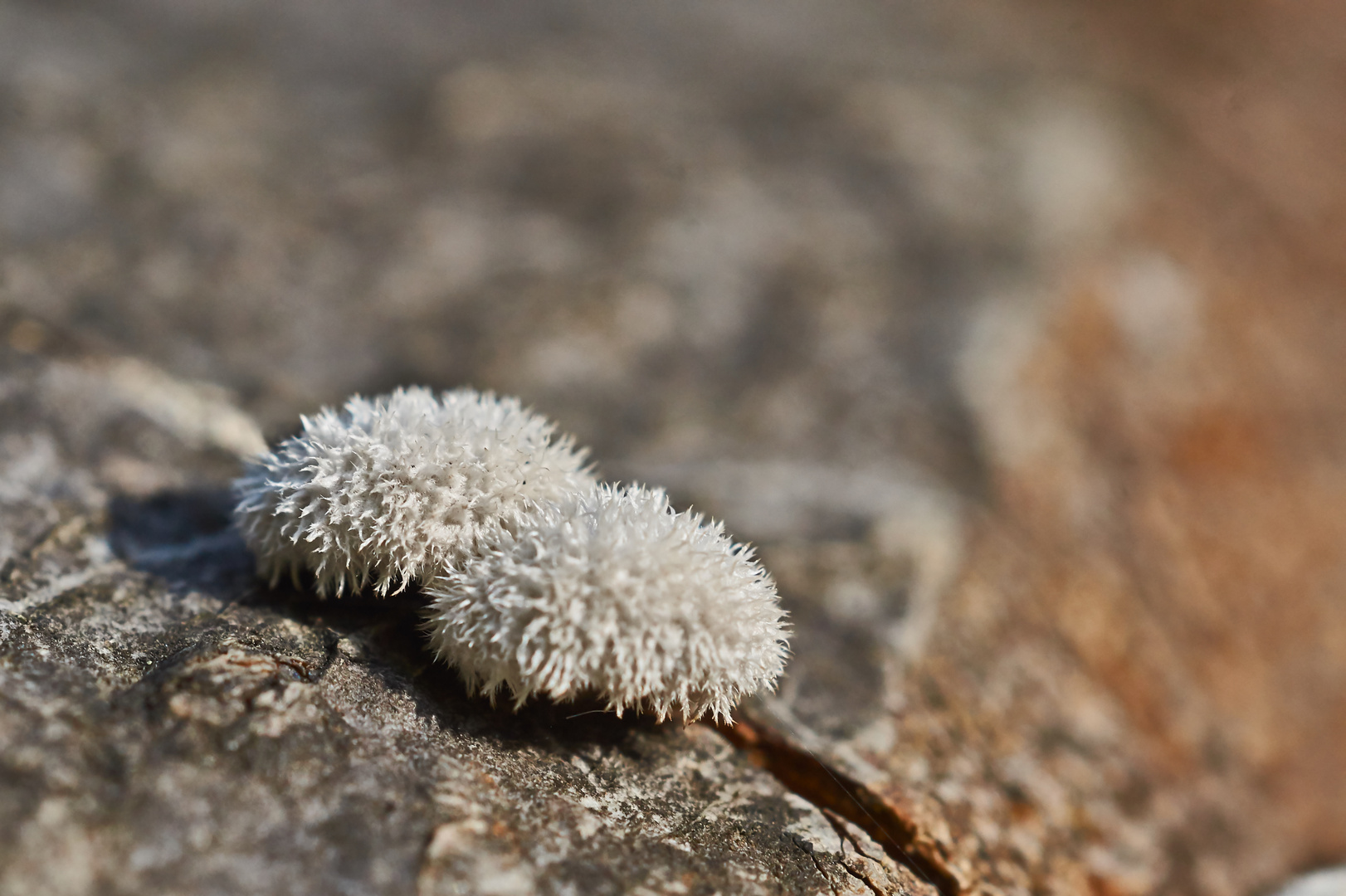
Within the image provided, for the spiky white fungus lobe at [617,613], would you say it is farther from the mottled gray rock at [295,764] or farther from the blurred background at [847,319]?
the blurred background at [847,319]

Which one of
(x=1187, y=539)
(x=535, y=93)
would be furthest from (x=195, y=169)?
(x=1187, y=539)

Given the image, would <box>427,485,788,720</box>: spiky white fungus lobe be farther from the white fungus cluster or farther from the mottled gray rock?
the mottled gray rock

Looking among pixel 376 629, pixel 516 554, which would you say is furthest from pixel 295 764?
pixel 516 554

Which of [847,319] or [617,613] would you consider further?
[847,319]

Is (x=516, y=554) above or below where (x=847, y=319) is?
below

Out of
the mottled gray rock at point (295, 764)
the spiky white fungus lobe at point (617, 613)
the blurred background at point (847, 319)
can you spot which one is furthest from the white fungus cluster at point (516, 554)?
the blurred background at point (847, 319)

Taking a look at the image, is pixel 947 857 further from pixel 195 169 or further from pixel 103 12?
pixel 103 12

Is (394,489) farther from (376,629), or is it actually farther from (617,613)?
(617,613)
